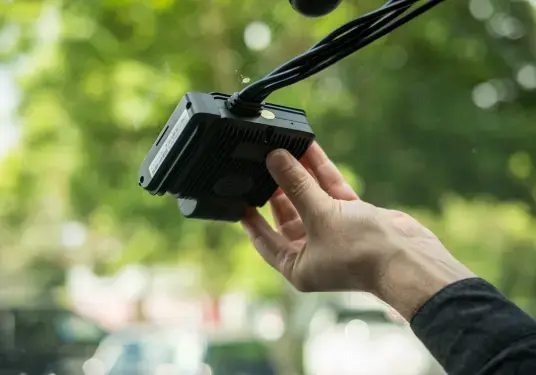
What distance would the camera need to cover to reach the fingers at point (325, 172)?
701mm

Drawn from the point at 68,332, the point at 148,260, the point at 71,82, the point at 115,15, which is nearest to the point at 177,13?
the point at 115,15

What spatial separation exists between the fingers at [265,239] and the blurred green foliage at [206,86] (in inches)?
23.4

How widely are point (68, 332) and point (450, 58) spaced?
109 centimetres

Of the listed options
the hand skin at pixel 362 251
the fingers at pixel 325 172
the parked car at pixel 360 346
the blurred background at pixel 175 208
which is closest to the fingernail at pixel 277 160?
the hand skin at pixel 362 251

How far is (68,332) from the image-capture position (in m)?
1.39

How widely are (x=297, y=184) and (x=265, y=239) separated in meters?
0.13

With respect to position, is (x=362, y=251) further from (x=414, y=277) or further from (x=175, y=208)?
(x=175, y=208)

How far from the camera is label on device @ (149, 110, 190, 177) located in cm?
57

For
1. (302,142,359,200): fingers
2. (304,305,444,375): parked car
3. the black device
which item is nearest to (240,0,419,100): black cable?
the black device

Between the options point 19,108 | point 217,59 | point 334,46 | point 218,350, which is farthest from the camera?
point 218,350

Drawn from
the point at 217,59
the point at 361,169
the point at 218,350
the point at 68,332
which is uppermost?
the point at 217,59

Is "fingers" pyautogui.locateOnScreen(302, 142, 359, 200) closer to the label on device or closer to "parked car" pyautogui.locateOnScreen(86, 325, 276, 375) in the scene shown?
the label on device

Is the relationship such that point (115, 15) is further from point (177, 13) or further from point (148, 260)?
point (148, 260)

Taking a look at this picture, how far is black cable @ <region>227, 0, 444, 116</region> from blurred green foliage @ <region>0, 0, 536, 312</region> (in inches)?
27.1
